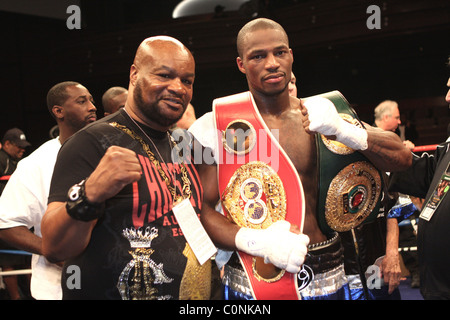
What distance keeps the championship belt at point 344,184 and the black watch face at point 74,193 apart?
939 millimetres

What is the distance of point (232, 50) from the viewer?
7160 millimetres

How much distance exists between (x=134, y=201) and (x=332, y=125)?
0.72 metres

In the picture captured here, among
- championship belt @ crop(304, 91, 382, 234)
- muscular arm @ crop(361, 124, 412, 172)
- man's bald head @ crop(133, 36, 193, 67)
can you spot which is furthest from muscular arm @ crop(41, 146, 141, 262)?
muscular arm @ crop(361, 124, 412, 172)

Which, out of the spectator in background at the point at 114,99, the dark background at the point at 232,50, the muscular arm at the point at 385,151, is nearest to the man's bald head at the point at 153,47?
the muscular arm at the point at 385,151

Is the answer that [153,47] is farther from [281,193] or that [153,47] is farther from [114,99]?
[114,99]

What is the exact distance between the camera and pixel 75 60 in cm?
782

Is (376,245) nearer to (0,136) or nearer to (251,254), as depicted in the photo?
(251,254)

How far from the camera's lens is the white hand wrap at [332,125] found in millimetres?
1596

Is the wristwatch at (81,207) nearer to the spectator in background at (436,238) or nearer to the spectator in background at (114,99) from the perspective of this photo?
the spectator in background at (436,238)

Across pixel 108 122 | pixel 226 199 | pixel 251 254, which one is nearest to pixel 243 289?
pixel 251 254

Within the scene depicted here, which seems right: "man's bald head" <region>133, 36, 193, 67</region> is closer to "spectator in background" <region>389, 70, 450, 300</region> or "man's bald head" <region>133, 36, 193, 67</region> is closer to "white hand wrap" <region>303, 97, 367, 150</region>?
"white hand wrap" <region>303, 97, 367, 150</region>

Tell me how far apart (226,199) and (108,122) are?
1.85 ft

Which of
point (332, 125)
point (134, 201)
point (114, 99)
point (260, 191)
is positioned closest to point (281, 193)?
point (260, 191)

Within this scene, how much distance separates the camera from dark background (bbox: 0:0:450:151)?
6.36 metres
